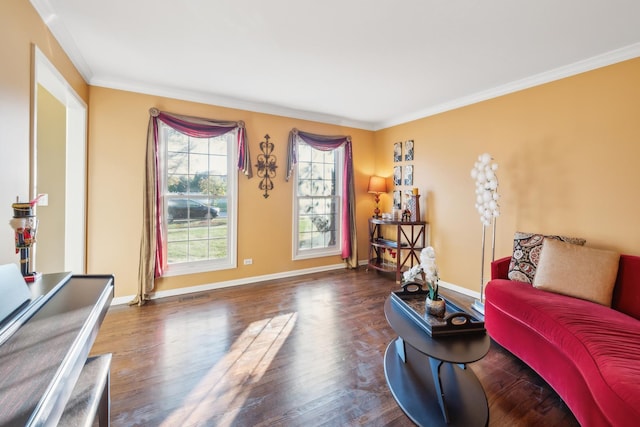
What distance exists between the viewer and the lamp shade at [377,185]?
471 cm

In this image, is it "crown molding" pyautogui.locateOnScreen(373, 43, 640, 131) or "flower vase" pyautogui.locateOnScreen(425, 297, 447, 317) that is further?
"crown molding" pyautogui.locateOnScreen(373, 43, 640, 131)

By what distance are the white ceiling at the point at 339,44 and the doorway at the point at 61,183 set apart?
0.50m

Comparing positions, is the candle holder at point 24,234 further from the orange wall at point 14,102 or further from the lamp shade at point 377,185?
the lamp shade at point 377,185

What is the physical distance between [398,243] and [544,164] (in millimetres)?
1897

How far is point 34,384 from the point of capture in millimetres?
779

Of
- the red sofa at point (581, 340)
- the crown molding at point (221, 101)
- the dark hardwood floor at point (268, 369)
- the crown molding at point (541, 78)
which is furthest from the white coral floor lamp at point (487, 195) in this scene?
the crown molding at point (221, 101)

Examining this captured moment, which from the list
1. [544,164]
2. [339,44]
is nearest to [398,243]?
[544,164]

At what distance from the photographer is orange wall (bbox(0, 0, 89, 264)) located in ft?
5.08

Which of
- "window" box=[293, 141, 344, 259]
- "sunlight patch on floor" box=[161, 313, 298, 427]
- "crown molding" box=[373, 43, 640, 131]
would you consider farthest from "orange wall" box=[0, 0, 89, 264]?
"crown molding" box=[373, 43, 640, 131]

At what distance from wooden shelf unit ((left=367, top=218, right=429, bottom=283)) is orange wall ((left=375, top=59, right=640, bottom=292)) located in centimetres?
27

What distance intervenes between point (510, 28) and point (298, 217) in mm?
3271

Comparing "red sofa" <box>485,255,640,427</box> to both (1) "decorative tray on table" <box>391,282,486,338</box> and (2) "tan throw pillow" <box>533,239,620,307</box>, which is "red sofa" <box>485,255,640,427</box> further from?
(1) "decorative tray on table" <box>391,282,486,338</box>

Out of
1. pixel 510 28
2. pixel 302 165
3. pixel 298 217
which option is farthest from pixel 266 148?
pixel 510 28

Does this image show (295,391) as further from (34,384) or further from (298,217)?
(298,217)
